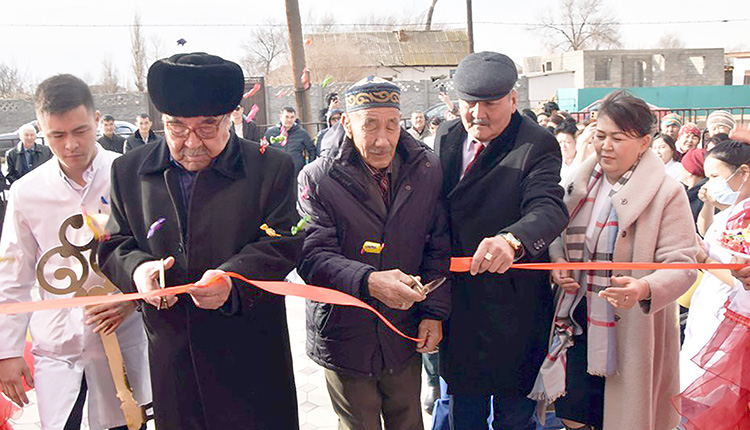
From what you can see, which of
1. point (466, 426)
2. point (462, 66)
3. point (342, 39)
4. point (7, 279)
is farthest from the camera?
point (342, 39)

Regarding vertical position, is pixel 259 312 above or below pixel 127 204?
below

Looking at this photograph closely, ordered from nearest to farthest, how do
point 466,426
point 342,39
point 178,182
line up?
1. point 178,182
2. point 466,426
3. point 342,39

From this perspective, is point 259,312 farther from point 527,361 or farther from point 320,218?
point 527,361

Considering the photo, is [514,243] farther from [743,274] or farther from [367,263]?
[743,274]

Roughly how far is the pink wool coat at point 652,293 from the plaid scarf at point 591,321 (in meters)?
0.06

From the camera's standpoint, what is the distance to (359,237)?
2553 millimetres

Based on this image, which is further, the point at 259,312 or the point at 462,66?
the point at 462,66

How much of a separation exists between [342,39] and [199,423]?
42.8 meters

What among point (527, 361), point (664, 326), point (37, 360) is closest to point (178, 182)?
point (37, 360)

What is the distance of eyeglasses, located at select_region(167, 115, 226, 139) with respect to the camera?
222cm

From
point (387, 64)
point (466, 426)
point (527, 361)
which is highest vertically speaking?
point (387, 64)

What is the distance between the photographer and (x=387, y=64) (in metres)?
43.1

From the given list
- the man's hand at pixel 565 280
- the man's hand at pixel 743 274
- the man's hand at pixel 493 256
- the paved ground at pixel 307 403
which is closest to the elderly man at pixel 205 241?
the man's hand at pixel 493 256

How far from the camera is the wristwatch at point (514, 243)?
233cm
